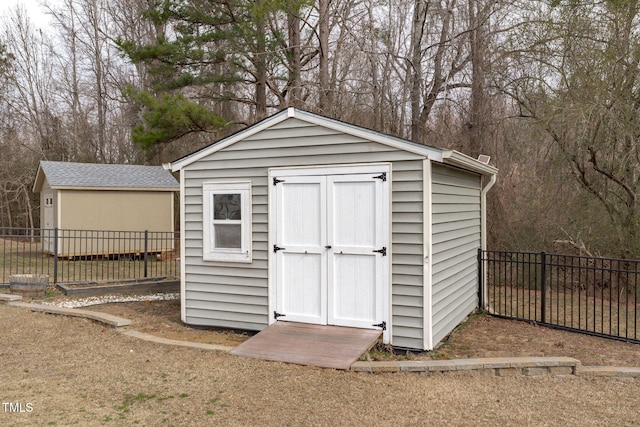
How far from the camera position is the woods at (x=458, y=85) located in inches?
398

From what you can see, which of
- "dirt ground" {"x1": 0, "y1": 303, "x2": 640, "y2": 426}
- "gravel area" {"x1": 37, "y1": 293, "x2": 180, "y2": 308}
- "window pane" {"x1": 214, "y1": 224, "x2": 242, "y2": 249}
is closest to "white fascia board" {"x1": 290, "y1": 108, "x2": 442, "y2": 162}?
"window pane" {"x1": 214, "y1": 224, "x2": 242, "y2": 249}

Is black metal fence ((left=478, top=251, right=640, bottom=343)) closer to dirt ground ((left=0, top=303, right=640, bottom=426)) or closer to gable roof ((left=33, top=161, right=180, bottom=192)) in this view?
dirt ground ((left=0, top=303, right=640, bottom=426))

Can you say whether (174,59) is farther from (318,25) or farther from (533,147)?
(533,147)

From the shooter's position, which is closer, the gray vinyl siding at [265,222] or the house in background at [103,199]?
the gray vinyl siding at [265,222]

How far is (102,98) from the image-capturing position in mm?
25641

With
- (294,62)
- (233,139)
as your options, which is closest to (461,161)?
(233,139)

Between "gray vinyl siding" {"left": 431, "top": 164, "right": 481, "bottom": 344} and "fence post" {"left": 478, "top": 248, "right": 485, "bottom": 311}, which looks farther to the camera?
"fence post" {"left": 478, "top": 248, "right": 485, "bottom": 311}

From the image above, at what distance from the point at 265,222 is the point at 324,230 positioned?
878 millimetres

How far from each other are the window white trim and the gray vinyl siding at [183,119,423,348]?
89mm

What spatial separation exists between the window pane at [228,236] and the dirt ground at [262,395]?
5.25ft

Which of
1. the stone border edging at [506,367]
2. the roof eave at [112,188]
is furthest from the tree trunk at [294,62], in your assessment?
the stone border edging at [506,367]

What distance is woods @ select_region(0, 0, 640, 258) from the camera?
10.1 metres

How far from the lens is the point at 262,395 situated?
454cm

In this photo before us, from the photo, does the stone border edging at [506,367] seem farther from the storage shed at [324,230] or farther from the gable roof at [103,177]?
the gable roof at [103,177]
